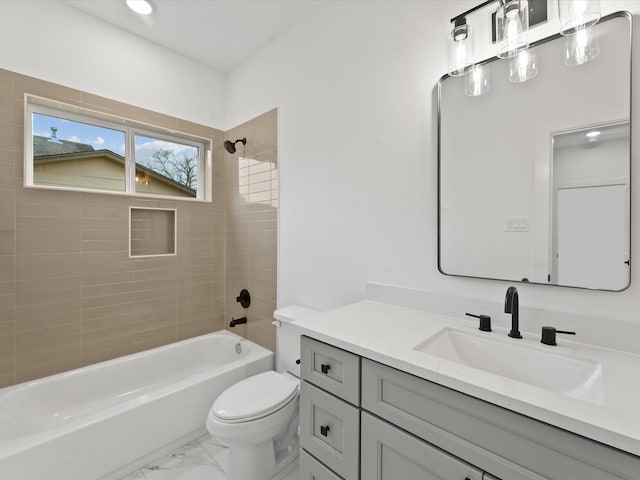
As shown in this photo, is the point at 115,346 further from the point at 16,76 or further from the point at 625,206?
the point at 625,206

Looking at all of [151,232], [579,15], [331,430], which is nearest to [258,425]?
[331,430]

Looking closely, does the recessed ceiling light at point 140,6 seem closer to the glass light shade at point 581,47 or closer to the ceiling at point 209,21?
the ceiling at point 209,21

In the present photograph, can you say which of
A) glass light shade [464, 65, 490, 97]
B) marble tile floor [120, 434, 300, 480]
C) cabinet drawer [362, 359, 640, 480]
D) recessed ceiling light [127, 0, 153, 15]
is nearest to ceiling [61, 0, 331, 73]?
recessed ceiling light [127, 0, 153, 15]

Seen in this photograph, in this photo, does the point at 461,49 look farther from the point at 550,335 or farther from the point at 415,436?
the point at 415,436

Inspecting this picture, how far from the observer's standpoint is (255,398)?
1.56m

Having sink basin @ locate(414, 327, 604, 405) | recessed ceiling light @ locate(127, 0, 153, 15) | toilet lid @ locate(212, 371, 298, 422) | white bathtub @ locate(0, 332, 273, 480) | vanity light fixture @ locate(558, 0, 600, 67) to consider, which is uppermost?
recessed ceiling light @ locate(127, 0, 153, 15)

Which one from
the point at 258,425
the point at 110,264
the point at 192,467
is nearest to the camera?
the point at 258,425

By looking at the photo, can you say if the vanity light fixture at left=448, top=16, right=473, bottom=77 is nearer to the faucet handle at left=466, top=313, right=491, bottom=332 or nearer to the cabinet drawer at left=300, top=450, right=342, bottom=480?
the faucet handle at left=466, top=313, right=491, bottom=332

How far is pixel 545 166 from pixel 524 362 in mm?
722

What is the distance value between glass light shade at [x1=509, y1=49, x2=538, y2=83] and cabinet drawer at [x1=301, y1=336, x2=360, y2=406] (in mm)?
1245

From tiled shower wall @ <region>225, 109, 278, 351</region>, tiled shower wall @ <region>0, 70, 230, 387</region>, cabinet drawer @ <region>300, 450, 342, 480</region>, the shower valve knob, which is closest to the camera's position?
cabinet drawer @ <region>300, 450, 342, 480</region>

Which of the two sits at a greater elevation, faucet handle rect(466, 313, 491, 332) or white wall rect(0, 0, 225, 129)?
white wall rect(0, 0, 225, 129)

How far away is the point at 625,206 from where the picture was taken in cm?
100

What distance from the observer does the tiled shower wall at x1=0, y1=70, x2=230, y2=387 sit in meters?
1.84
